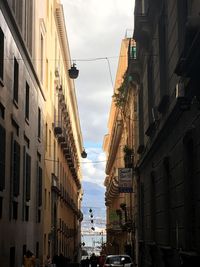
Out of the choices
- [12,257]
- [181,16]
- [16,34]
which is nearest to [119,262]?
[12,257]

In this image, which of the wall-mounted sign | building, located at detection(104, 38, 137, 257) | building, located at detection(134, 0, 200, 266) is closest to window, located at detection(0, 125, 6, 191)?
building, located at detection(134, 0, 200, 266)

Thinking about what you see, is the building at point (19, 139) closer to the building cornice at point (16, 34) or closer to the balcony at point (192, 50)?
the building cornice at point (16, 34)

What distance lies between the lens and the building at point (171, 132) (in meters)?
13.5

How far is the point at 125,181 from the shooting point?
3316cm

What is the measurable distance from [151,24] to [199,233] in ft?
35.5

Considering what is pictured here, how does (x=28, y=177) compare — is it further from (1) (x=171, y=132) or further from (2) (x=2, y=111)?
(1) (x=171, y=132)

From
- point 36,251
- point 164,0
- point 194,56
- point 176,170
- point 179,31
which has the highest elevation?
point 164,0

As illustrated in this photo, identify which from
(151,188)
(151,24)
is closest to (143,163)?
(151,188)

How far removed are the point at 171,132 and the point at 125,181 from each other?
15.6 m

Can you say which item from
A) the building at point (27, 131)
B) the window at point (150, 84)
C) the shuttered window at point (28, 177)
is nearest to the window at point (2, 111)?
the building at point (27, 131)

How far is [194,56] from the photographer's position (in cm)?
1040

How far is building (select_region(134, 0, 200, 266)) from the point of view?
44.3ft

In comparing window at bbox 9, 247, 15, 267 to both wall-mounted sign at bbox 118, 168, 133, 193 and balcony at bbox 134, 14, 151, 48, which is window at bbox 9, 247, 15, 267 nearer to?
wall-mounted sign at bbox 118, 168, 133, 193

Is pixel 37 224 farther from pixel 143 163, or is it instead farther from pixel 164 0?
pixel 164 0
